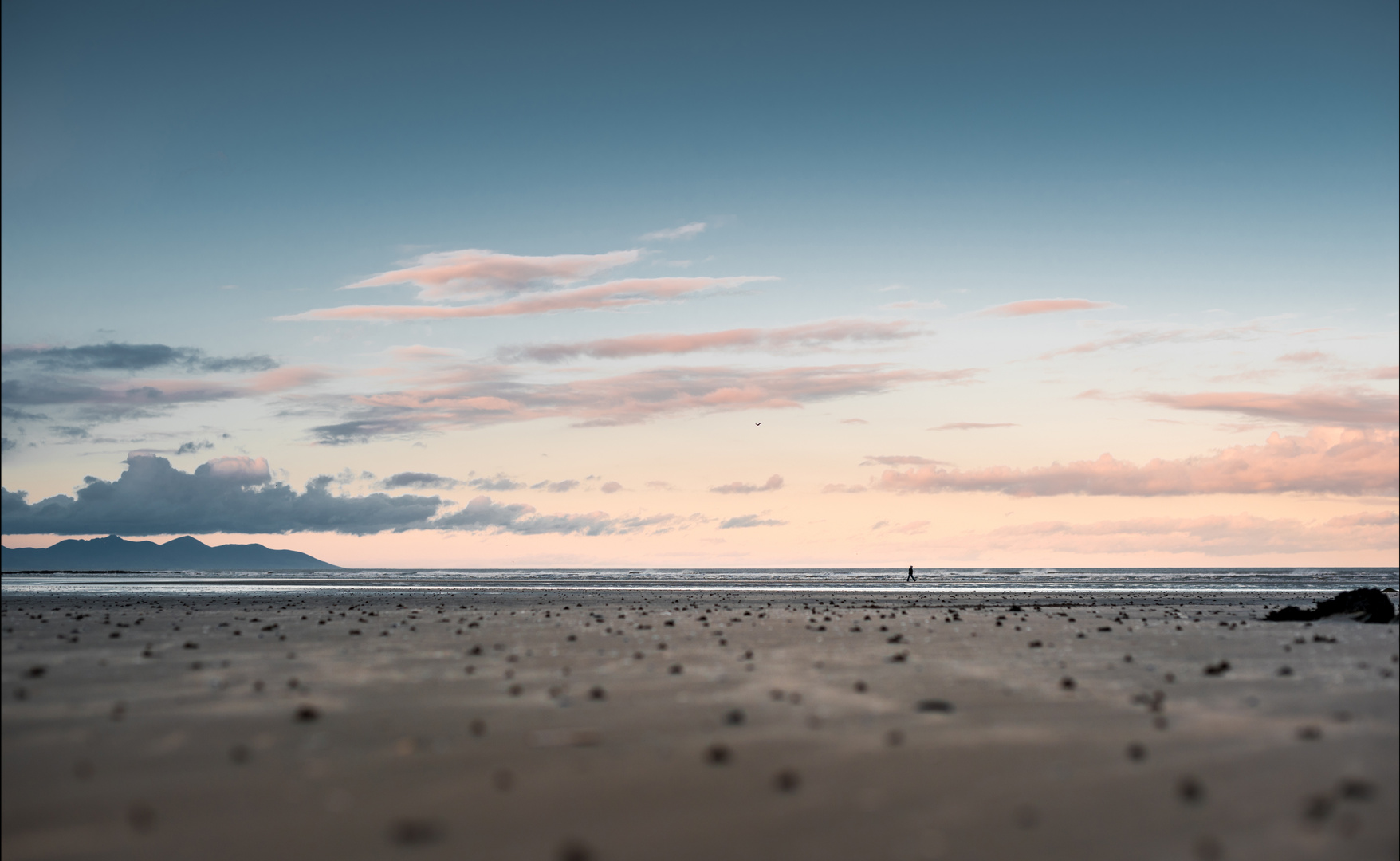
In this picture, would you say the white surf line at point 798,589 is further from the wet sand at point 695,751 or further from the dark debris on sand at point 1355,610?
the wet sand at point 695,751

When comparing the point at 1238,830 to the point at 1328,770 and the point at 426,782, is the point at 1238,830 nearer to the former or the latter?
the point at 1328,770

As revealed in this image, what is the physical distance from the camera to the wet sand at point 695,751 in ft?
24.0

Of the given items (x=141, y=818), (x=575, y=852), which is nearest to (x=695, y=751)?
(x=575, y=852)

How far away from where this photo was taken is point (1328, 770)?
9.38 meters

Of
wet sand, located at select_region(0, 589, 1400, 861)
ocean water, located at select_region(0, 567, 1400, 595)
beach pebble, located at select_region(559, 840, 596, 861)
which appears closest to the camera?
beach pebble, located at select_region(559, 840, 596, 861)

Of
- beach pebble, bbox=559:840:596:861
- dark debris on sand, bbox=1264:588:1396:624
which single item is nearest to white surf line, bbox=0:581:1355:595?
dark debris on sand, bbox=1264:588:1396:624

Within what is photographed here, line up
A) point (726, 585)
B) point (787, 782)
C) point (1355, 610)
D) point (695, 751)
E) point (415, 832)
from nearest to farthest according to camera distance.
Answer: point (415, 832), point (787, 782), point (695, 751), point (1355, 610), point (726, 585)

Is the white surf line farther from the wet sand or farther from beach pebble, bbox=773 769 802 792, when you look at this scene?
beach pebble, bbox=773 769 802 792

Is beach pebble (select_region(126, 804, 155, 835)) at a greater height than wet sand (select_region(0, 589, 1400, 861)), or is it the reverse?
wet sand (select_region(0, 589, 1400, 861))

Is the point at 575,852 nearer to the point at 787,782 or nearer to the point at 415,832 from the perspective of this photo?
the point at 415,832

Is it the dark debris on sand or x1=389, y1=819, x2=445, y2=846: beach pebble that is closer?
x1=389, y1=819, x2=445, y2=846: beach pebble

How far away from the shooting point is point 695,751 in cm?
1011

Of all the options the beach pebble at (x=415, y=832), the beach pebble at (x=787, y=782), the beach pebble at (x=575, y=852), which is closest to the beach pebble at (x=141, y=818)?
the beach pebble at (x=415, y=832)

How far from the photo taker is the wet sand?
24.0ft
